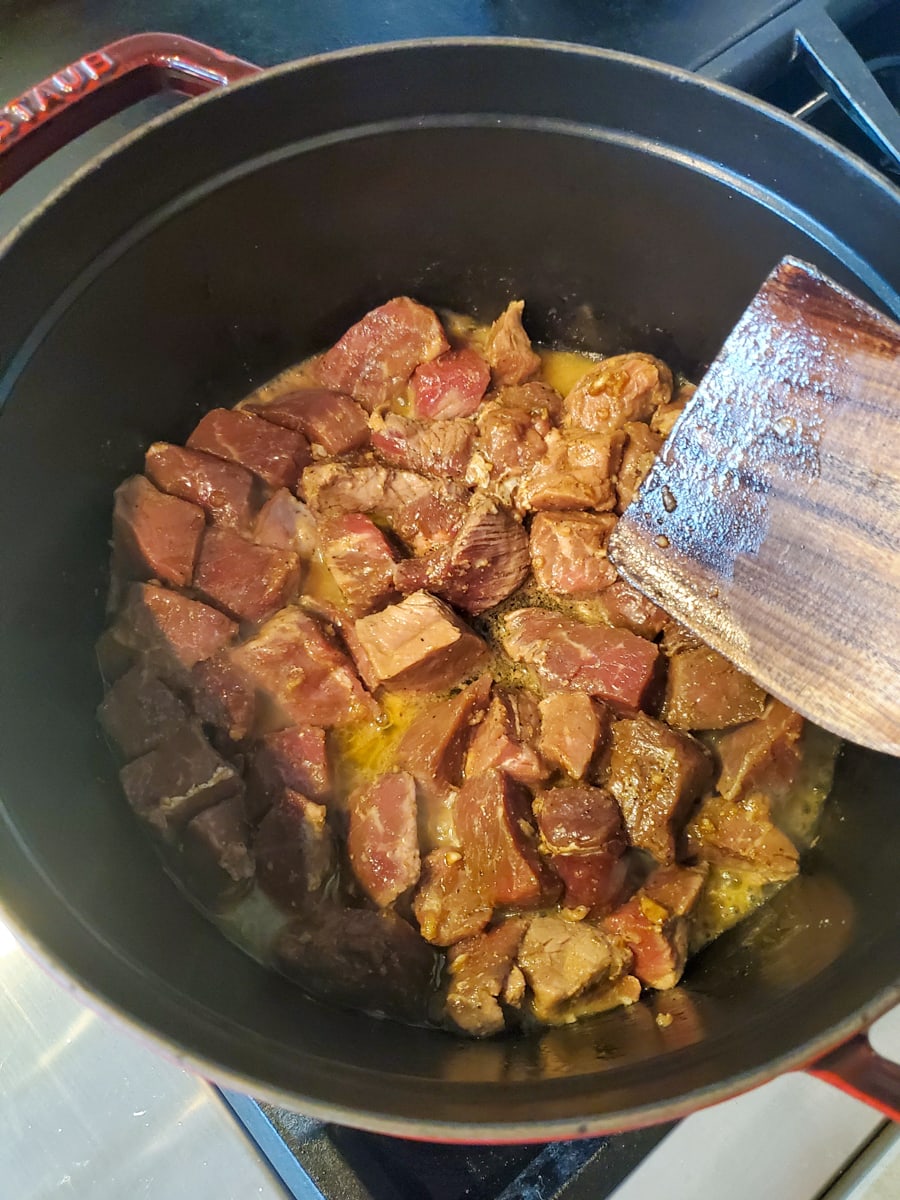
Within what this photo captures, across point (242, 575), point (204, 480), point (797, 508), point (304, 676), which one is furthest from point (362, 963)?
point (797, 508)

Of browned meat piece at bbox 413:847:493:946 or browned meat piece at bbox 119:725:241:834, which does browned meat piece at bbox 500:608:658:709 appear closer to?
browned meat piece at bbox 413:847:493:946

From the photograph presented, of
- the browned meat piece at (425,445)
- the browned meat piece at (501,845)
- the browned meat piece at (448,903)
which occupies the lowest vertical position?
the browned meat piece at (448,903)

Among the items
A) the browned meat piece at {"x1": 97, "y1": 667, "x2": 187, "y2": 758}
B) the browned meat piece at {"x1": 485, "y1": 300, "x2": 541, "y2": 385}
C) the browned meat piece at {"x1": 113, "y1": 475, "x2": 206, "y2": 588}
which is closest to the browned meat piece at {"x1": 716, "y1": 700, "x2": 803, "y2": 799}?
the browned meat piece at {"x1": 485, "y1": 300, "x2": 541, "y2": 385}

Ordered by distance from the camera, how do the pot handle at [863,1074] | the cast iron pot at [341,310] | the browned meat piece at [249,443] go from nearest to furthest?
the pot handle at [863,1074]
the cast iron pot at [341,310]
the browned meat piece at [249,443]

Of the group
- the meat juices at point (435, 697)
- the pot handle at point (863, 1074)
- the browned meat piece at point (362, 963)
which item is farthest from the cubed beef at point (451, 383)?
the pot handle at point (863, 1074)

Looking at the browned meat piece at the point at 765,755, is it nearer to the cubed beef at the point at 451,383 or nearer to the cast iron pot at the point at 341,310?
the cast iron pot at the point at 341,310
